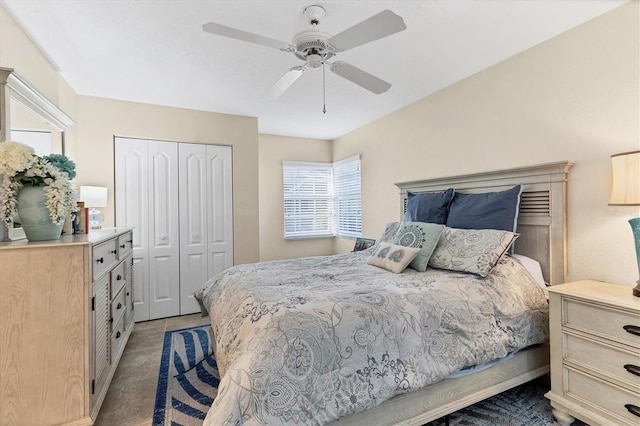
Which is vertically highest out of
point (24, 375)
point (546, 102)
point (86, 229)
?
point (546, 102)

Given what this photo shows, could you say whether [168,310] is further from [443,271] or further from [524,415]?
[524,415]

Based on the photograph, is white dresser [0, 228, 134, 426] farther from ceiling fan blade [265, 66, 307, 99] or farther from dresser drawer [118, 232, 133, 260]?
ceiling fan blade [265, 66, 307, 99]

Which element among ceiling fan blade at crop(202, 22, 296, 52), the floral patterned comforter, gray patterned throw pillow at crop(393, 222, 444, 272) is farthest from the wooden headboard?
ceiling fan blade at crop(202, 22, 296, 52)

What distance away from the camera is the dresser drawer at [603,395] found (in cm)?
149

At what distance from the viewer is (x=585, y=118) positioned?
207 centimetres

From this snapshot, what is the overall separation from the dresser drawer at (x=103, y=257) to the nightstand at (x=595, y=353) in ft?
8.82

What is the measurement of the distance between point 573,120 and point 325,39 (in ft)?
6.00

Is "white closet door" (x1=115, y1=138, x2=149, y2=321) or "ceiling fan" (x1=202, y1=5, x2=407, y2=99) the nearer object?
"ceiling fan" (x1=202, y1=5, x2=407, y2=99)

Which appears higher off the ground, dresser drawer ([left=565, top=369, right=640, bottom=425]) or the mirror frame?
the mirror frame

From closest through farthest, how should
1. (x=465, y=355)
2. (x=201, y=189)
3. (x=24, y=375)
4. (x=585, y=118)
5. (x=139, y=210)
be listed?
1. (x=24, y=375)
2. (x=465, y=355)
3. (x=585, y=118)
4. (x=139, y=210)
5. (x=201, y=189)

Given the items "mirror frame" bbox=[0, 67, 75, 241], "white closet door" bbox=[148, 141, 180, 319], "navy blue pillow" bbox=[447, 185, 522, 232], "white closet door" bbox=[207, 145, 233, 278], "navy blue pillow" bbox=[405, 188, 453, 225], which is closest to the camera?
"mirror frame" bbox=[0, 67, 75, 241]

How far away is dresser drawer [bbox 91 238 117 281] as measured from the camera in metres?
1.76

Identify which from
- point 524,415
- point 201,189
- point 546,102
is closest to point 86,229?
point 201,189

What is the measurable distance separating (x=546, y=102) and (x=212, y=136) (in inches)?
135
